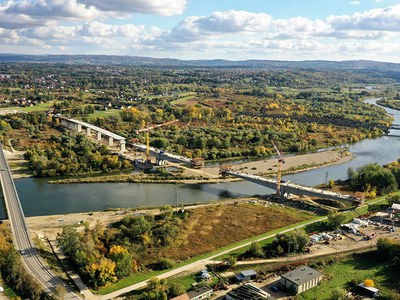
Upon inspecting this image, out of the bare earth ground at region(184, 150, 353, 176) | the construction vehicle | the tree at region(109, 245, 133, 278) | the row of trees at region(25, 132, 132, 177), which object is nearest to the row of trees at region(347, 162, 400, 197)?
the bare earth ground at region(184, 150, 353, 176)

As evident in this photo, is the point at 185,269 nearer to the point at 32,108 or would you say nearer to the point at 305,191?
the point at 305,191

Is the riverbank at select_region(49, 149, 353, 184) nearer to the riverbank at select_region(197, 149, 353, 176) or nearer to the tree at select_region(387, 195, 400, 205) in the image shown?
the riverbank at select_region(197, 149, 353, 176)

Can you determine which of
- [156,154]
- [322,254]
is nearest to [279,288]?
[322,254]

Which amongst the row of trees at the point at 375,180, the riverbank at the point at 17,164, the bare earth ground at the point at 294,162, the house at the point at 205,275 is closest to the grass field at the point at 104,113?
the riverbank at the point at 17,164

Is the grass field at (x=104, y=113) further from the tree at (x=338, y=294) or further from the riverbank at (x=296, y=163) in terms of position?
the tree at (x=338, y=294)

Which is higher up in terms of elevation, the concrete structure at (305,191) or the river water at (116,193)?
the concrete structure at (305,191)

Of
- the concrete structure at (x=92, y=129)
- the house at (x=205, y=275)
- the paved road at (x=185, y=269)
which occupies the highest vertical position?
the concrete structure at (x=92, y=129)
